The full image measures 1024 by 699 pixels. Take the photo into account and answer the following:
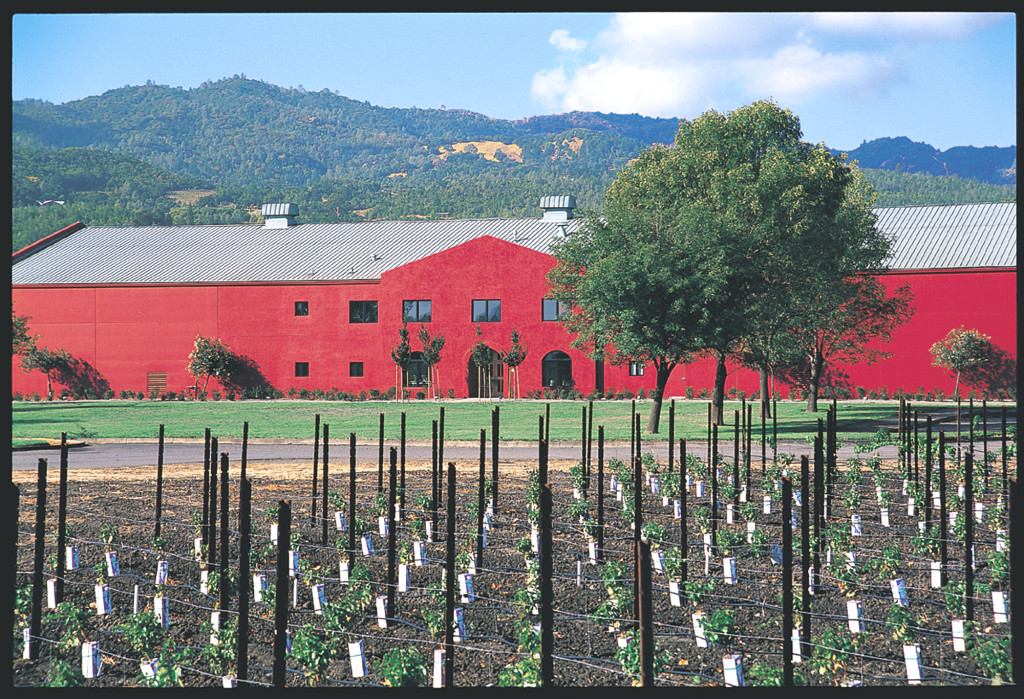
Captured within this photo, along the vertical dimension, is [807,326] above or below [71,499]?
above

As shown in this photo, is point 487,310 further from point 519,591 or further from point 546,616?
point 546,616

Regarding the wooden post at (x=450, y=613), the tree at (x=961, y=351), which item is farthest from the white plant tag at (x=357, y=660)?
the tree at (x=961, y=351)

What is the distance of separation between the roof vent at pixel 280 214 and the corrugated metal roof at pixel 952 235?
111ft

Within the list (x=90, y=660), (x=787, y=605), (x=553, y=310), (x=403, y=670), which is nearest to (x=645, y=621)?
(x=403, y=670)

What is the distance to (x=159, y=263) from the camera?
174 feet

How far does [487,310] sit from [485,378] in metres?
3.32

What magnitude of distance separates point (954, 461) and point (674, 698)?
1517 centimetres

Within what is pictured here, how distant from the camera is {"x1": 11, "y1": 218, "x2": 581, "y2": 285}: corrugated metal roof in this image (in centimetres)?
5081

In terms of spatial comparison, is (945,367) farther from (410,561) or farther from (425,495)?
(410,561)

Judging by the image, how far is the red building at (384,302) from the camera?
1697 inches

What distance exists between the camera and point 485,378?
47.2 meters

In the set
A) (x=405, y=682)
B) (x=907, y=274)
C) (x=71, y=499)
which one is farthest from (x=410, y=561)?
(x=907, y=274)

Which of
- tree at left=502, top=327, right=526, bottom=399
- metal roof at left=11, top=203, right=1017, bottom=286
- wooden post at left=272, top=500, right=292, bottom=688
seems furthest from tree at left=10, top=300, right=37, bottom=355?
wooden post at left=272, top=500, right=292, bottom=688

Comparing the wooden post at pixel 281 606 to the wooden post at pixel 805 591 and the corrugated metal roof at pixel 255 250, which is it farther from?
the corrugated metal roof at pixel 255 250
